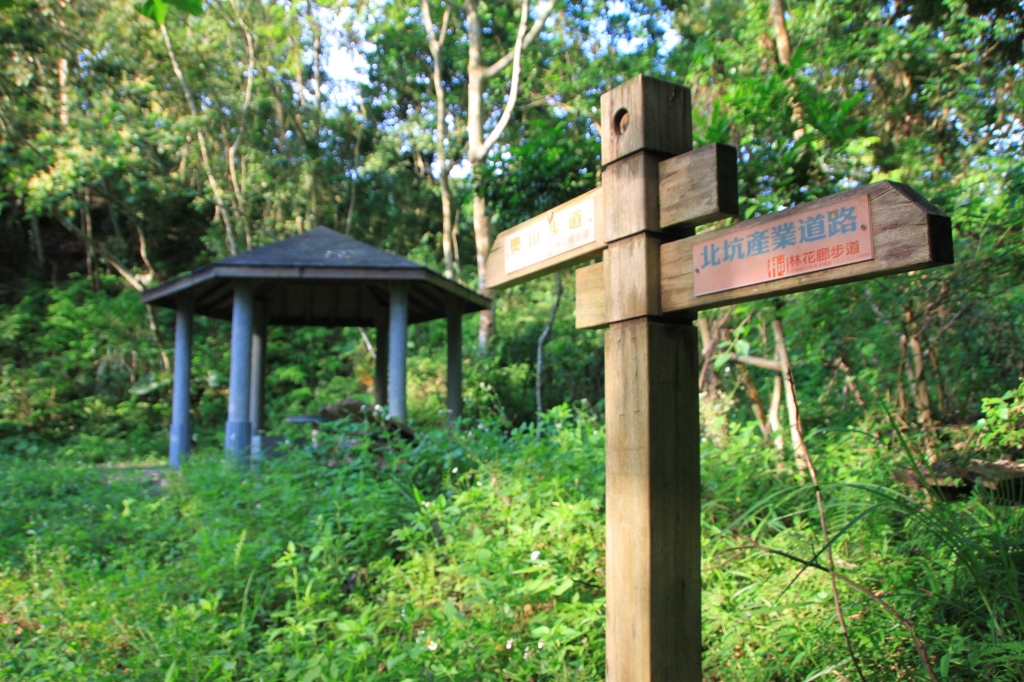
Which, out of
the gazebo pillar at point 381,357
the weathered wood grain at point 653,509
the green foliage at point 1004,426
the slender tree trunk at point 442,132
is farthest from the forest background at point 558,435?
the slender tree trunk at point 442,132

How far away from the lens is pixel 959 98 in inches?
348

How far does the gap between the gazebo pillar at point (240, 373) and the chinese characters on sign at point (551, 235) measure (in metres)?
6.98

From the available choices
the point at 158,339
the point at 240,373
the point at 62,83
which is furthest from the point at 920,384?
the point at 62,83

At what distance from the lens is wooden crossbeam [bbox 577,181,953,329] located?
1.73m

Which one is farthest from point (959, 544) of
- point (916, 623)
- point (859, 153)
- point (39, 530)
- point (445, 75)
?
point (445, 75)

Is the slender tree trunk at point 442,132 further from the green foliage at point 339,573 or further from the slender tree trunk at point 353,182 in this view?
the green foliage at point 339,573

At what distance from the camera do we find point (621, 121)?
249 centimetres

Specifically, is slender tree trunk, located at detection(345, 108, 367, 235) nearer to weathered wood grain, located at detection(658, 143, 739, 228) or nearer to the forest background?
the forest background

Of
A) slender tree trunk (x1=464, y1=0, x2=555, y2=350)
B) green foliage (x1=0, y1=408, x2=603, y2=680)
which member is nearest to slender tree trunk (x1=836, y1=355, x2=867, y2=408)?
green foliage (x1=0, y1=408, x2=603, y2=680)

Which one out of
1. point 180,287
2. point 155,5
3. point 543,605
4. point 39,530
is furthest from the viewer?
point 180,287

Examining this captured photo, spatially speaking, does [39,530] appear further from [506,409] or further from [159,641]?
[506,409]

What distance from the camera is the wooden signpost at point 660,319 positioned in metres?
2.16

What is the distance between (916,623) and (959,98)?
780cm

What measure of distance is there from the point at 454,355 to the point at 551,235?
8.22 metres
